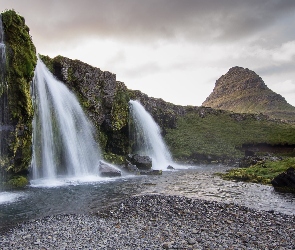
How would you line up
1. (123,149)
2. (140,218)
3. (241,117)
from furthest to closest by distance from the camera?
(241,117) < (123,149) < (140,218)

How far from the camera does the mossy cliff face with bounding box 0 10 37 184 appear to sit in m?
27.6

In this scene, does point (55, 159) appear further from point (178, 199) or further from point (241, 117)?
point (241, 117)

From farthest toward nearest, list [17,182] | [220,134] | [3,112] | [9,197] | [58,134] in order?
[220,134]
[58,134]
[17,182]
[3,112]
[9,197]

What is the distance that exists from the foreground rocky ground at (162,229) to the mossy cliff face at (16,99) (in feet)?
51.6

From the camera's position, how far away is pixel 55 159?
35719mm

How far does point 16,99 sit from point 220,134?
6938 cm

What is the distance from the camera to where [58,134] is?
3719 cm

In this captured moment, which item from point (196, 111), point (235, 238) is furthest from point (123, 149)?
point (196, 111)

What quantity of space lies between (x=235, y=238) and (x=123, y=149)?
43.4m

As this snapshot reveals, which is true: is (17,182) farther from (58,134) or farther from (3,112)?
(58,134)

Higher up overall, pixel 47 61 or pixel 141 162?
pixel 47 61

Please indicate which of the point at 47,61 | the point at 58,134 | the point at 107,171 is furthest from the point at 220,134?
the point at 58,134

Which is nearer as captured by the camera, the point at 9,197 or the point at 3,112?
the point at 9,197

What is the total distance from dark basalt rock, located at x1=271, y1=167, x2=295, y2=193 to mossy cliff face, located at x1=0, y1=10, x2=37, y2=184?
27.7 m
